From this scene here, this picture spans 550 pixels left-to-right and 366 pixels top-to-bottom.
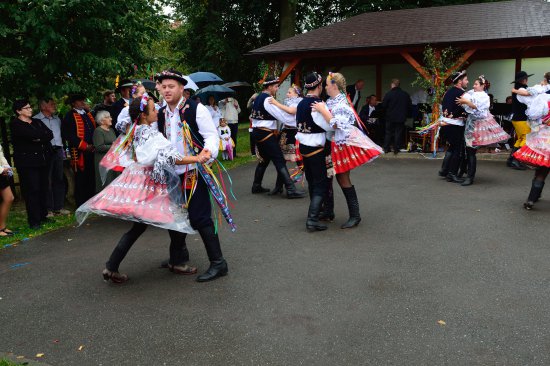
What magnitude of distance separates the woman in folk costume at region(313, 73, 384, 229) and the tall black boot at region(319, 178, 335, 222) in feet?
1.02

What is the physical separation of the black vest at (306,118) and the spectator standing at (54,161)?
3.81 m

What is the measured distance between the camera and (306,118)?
6.20 meters

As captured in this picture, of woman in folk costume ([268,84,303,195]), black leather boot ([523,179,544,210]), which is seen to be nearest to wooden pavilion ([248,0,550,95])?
woman in folk costume ([268,84,303,195])

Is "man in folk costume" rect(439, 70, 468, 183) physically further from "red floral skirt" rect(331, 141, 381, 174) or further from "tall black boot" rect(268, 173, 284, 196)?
"red floral skirt" rect(331, 141, 381, 174)

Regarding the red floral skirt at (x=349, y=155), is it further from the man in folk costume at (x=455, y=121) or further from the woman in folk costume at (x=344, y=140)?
the man in folk costume at (x=455, y=121)

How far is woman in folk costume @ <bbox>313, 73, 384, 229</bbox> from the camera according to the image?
5922 mm

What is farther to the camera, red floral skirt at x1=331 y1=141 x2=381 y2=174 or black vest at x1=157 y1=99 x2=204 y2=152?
red floral skirt at x1=331 y1=141 x2=381 y2=174

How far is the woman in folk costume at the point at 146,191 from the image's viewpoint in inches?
173

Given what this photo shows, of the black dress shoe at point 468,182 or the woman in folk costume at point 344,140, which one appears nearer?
A: the woman in folk costume at point 344,140

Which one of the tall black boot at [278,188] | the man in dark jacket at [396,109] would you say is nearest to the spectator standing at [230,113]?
the man in dark jacket at [396,109]

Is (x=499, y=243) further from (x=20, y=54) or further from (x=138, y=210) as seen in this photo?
(x=20, y=54)

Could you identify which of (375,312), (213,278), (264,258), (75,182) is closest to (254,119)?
(75,182)

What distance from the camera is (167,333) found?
3805 millimetres

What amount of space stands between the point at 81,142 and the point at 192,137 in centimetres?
369
